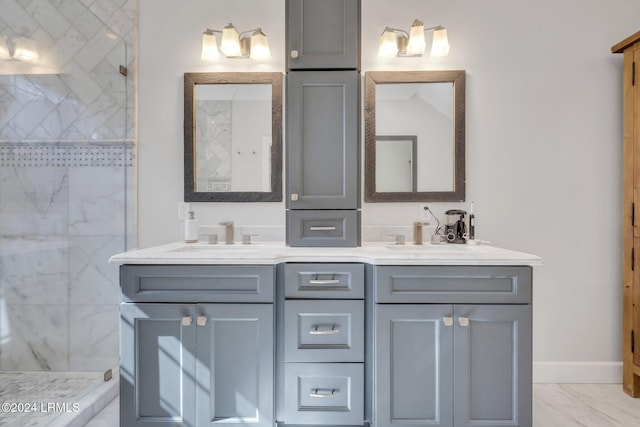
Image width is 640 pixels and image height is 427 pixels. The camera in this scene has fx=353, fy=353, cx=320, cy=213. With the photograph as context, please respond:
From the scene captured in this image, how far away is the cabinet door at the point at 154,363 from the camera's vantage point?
1.59 meters

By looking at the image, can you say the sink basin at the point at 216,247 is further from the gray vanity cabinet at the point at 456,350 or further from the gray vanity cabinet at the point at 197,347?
the gray vanity cabinet at the point at 456,350

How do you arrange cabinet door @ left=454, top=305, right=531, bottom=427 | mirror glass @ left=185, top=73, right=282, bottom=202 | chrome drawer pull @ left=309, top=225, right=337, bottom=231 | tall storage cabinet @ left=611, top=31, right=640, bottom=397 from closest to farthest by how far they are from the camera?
cabinet door @ left=454, top=305, right=531, bottom=427, chrome drawer pull @ left=309, top=225, right=337, bottom=231, tall storage cabinet @ left=611, top=31, right=640, bottom=397, mirror glass @ left=185, top=73, right=282, bottom=202

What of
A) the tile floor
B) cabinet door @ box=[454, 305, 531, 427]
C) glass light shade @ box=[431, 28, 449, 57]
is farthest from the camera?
glass light shade @ box=[431, 28, 449, 57]

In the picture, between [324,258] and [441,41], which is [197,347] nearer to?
[324,258]

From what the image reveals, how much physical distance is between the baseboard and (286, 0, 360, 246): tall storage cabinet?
1.56 metres

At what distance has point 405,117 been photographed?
2.25 meters

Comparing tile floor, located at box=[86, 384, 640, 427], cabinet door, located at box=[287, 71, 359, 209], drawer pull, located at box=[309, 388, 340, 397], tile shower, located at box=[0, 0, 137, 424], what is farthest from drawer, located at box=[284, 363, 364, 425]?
tile shower, located at box=[0, 0, 137, 424]

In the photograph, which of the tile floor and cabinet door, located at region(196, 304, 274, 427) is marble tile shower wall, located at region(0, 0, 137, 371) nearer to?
the tile floor

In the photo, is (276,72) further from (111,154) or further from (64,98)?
(64,98)

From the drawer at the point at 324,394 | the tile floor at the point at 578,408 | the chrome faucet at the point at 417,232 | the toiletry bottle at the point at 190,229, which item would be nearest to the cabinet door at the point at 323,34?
the chrome faucet at the point at 417,232

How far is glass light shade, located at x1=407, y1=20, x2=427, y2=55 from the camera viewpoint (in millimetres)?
2135

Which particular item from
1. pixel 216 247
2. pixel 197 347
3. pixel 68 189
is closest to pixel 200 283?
pixel 197 347

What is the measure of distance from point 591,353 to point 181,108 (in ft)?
10.1

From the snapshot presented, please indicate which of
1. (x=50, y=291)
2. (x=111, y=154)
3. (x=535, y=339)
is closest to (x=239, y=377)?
(x=50, y=291)
